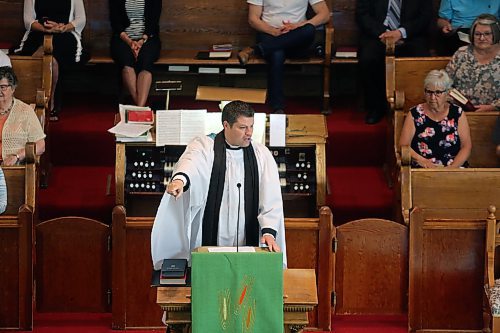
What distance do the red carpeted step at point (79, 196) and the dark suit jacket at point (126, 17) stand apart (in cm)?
126

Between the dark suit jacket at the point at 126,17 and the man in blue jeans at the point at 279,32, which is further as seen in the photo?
the dark suit jacket at the point at 126,17

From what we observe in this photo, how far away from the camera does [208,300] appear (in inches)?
211

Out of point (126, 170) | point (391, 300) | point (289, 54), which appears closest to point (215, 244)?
point (391, 300)

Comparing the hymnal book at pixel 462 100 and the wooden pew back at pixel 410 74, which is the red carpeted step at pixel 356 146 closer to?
the wooden pew back at pixel 410 74

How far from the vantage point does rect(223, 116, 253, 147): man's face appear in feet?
19.3

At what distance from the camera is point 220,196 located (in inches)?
237

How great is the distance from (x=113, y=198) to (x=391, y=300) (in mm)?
2183

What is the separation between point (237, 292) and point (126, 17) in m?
4.47

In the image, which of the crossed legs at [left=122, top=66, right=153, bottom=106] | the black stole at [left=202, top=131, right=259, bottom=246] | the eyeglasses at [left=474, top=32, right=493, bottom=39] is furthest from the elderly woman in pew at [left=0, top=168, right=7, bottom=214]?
the eyeglasses at [left=474, top=32, right=493, bottom=39]

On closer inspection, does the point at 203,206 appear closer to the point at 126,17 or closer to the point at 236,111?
the point at 236,111

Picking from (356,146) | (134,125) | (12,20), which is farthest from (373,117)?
(12,20)

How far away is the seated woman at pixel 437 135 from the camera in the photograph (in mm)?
7910

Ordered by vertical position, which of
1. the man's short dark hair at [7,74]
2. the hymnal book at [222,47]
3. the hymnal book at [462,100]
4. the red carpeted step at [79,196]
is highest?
the hymnal book at [222,47]

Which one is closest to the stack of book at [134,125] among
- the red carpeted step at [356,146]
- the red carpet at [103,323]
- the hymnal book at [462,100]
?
the red carpet at [103,323]
